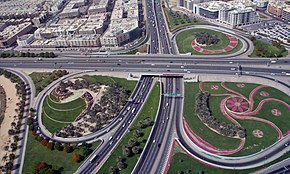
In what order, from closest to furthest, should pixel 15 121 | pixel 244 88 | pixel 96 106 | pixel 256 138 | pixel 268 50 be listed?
pixel 256 138
pixel 15 121
pixel 96 106
pixel 244 88
pixel 268 50

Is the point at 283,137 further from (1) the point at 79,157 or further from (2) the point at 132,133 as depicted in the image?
(1) the point at 79,157

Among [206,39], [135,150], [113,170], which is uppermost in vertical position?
[206,39]

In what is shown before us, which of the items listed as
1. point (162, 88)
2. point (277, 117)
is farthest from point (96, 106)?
point (277, 117)

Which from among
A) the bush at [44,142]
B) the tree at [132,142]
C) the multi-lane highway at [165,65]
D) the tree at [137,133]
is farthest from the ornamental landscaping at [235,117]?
the bush at [44,142]

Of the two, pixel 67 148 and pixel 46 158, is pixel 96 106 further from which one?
pixel 46 158

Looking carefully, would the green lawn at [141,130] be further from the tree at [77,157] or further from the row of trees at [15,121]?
the row of trees at [15,121]

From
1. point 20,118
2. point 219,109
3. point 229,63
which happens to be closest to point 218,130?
point 219,109
